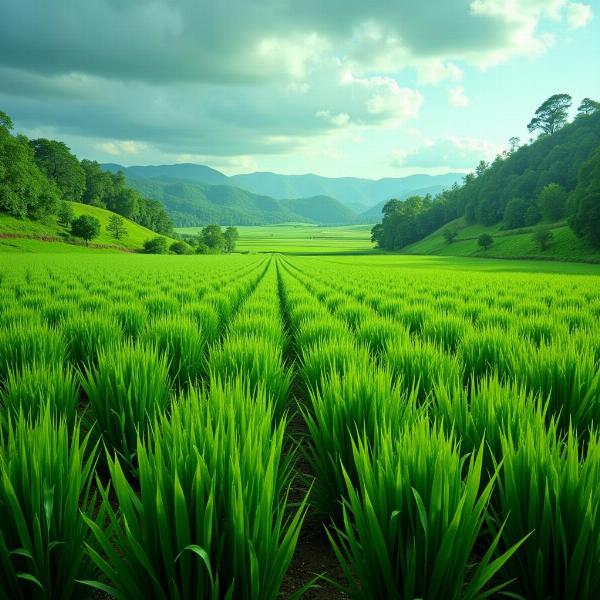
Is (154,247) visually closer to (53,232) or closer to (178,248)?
(178,248)

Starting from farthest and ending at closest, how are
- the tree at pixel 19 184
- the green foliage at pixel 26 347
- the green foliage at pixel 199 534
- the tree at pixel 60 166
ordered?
the tree at pixel 60 166 < the tree at pixel 19 184 < the green foliage at pixel 26 347 < the green foliage at pixel 199 534

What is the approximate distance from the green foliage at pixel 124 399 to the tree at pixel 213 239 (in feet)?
449

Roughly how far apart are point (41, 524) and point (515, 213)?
106551mm

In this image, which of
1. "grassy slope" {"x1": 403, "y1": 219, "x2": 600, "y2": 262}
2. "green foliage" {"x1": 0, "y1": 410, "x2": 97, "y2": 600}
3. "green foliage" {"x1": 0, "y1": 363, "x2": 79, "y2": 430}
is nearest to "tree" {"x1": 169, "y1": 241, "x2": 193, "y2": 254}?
"grassy slope" {"x1": 403, "y1": 219, "x2": 600, "y2": 262}

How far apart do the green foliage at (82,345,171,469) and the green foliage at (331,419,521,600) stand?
194 cm

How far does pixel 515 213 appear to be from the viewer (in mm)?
92875

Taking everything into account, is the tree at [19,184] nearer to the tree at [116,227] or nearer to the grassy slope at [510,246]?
the tree at [116,227]

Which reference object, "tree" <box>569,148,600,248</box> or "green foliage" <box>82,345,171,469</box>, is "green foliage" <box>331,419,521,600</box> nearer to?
"green foliage" <box>82,345,171,469</box>

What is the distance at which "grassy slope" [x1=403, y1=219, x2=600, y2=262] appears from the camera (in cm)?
5766

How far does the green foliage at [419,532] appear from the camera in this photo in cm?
134

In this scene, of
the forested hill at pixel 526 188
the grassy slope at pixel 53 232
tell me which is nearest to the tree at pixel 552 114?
the forested hill at pixel 526 188

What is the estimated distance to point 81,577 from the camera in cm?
163

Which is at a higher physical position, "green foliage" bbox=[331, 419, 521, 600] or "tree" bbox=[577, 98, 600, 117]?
"tree" bbox=[577, 98, 600, 117]

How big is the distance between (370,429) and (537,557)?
108 centimetres
